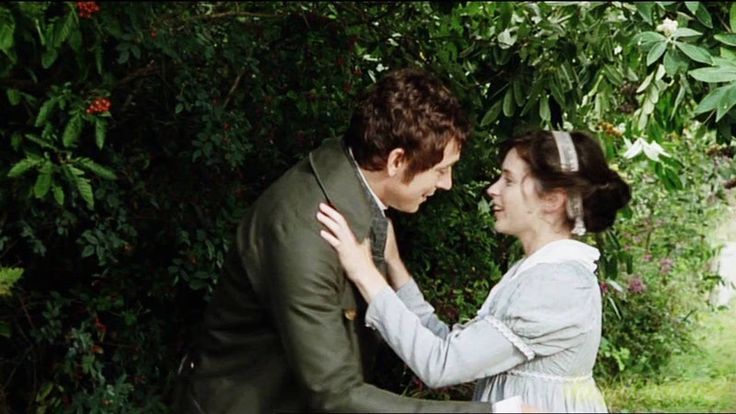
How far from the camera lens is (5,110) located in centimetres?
341

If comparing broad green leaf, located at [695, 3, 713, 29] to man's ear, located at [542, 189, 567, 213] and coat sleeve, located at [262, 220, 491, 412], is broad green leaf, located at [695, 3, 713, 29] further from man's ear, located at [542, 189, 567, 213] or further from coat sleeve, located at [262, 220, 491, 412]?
coat sleeve, located at [262, 220, 491, 412]

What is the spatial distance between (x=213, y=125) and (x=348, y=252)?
4.13 feet

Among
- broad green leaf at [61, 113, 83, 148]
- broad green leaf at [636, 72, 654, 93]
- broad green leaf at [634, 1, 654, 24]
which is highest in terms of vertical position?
broad green leaf at [634, 1, 654, 24]

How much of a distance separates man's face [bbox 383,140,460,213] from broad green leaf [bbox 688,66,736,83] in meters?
0.92

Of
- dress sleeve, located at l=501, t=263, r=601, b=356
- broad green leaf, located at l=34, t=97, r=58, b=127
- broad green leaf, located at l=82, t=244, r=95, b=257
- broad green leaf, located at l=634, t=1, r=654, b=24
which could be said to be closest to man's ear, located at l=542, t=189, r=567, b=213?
dress sleeve, located at l=501, t=263, r=601, b=356

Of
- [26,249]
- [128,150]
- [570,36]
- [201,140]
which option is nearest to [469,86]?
[570,36]

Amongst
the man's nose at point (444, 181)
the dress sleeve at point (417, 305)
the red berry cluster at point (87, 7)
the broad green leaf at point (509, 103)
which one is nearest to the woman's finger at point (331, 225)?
the man's nose at point (444, 181)

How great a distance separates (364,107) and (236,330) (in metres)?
0.61

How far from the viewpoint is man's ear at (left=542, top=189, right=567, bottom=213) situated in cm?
265

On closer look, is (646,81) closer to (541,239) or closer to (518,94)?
(518,94)

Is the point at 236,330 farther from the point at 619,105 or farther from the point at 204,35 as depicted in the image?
the point at 619,105

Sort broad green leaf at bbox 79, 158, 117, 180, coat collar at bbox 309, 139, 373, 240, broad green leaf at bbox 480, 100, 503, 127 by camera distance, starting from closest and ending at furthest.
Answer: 1. coat collar at bbox 309, 139, 373, 240
2. broad green leaf at bbox 79, 158, 117, 180
3. broad green leaf at bbox 480, 100, 503, 127

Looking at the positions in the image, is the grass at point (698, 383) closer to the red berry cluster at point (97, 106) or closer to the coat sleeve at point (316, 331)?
the coat sleeve at point (316, 331)

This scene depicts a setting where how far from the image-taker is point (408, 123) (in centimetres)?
262
